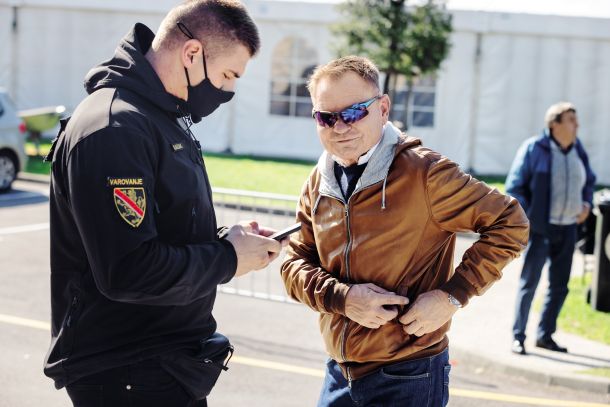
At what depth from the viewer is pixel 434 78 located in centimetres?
2086

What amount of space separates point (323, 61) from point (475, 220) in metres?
18.9

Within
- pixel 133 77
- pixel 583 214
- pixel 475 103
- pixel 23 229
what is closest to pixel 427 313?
pixel 133 77

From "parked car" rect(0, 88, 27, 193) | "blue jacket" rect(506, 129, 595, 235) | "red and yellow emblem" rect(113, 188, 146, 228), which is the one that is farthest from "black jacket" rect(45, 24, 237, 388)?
"parked car" rect(0, 88, 27, 193)

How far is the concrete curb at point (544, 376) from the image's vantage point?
6289 mm

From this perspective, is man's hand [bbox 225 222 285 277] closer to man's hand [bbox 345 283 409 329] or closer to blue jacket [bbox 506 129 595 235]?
man's hand [bbox 345 283 409 329]

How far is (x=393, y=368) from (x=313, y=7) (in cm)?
1909

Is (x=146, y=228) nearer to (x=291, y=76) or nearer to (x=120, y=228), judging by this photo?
(x=120, y=228)

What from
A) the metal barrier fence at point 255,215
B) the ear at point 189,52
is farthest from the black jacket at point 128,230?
the metal barrier fence at point 255,215

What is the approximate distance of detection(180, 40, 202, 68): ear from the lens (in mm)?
2707

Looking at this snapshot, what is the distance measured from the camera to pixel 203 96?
112 inches

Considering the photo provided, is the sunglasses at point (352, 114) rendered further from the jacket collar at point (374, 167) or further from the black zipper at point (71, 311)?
the black zipper at point (71, 311)

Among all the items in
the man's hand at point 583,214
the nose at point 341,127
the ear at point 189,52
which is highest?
the ear at point 189,52

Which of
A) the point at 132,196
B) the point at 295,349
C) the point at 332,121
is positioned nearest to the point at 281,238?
the point at 332,121

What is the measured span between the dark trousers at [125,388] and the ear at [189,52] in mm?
957
